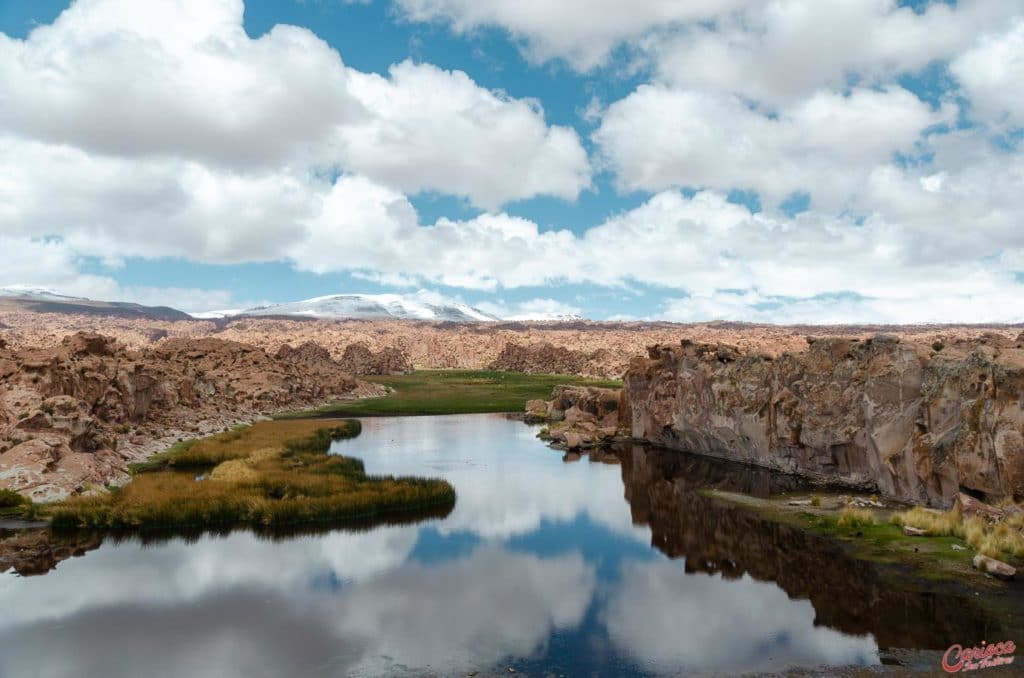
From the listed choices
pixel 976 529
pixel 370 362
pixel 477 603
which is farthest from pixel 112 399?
pixel 370 362

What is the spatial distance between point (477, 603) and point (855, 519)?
1710cm

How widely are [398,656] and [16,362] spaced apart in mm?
44218

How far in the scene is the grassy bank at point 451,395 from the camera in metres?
88.8

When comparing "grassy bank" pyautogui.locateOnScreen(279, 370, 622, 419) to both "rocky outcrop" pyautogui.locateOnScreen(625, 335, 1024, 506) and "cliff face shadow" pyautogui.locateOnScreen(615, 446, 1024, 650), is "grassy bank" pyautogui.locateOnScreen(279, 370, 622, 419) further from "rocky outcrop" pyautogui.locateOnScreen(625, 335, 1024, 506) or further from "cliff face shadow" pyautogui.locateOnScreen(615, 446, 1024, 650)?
"cliff face shadow" pyautogui.locateOnScreen(615, 446, 1024, 650)

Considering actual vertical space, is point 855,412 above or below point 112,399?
above

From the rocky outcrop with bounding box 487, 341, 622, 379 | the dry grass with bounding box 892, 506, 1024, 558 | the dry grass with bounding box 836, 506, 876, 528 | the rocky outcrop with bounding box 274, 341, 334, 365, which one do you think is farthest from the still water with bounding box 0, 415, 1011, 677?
the rocky outcrop with bounding box 487, 341, 622, 379

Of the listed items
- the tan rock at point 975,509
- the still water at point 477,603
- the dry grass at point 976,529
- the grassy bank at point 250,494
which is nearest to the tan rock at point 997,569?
the dry grass at point 976,529

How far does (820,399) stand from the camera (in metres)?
41.1

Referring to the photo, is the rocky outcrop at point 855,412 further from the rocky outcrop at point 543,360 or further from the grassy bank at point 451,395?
the rocky outcrop at point 543,360

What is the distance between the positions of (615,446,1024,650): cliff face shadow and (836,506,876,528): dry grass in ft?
4.70

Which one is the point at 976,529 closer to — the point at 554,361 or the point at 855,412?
the point at 855,412

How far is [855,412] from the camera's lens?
1513 inches

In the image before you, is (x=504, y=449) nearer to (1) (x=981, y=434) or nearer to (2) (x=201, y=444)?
(2) (x=201, y=444)

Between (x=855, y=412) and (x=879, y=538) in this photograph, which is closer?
(x=879, y=538)
